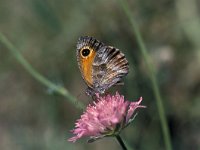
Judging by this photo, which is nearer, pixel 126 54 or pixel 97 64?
pixel 97 64

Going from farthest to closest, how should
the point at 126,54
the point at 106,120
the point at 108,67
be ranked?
1. the point at 126,54
2. the point at 108,67
3. the point at 106,120

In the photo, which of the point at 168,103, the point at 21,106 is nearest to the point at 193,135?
the point at 168,103

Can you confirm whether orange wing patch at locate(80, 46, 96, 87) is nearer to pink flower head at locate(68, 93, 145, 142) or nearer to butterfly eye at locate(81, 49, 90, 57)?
butterfly eye at locate(81, 49, 90, 57)

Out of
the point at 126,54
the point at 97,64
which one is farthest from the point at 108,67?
the point at 126,54

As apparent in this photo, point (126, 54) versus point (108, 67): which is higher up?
point (126, 54)

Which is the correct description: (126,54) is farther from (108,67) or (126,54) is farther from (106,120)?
(106,120)

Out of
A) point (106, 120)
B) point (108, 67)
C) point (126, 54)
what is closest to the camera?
point (106, 120)

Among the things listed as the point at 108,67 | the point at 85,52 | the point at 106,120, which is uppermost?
the point at 85,52

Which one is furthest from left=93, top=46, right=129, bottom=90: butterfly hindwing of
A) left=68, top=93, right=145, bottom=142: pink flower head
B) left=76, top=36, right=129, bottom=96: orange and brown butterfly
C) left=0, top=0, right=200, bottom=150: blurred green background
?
left=0, top=0, right=200, bottom=150: blurred green background
